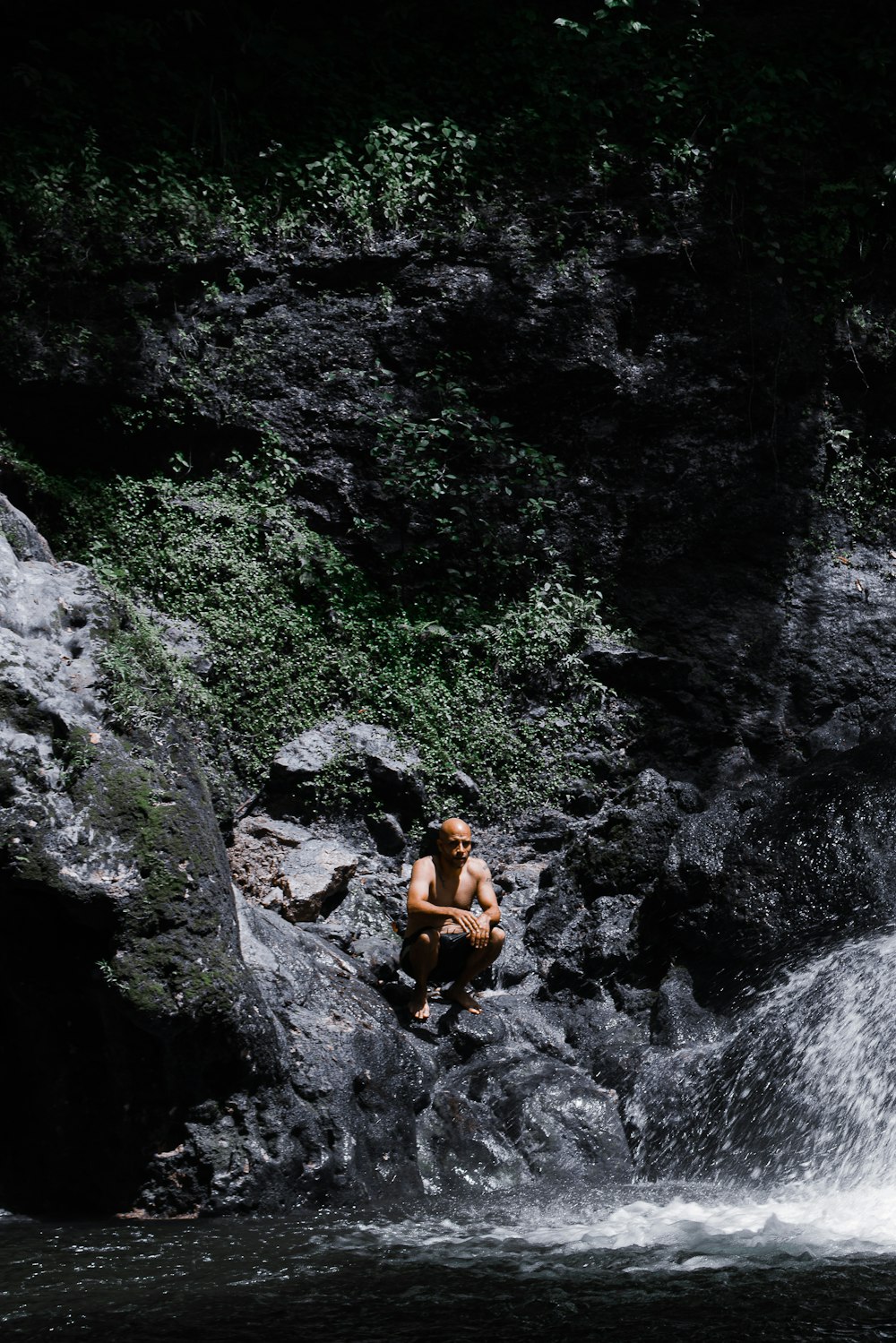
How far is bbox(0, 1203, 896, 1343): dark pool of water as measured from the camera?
11.0 ft

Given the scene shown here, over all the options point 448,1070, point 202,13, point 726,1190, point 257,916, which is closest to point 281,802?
point 257,916

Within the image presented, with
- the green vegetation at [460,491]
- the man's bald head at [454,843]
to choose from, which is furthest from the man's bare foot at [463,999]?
the green vegetation at [460,491]

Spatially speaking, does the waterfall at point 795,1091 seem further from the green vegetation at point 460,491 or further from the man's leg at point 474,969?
the green vegetation at point 460,491

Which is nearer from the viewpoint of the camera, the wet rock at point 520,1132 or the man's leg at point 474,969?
the wet rock at point 520,1132

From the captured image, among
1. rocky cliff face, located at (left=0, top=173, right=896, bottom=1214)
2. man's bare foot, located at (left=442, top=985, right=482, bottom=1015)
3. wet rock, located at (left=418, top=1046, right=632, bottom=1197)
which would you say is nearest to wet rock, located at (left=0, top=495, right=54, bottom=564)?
rocky cliff face, located at (left=0, top=173, right=896, bottom=1214)

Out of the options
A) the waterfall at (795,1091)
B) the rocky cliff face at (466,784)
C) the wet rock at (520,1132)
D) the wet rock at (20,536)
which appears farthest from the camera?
the wet rock at (20,536)

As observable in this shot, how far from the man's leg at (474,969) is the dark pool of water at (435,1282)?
6.81ft

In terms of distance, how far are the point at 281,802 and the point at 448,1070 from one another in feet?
7.69

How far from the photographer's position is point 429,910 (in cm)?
689

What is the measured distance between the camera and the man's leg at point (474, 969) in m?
6.95

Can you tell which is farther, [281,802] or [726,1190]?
[281,802]

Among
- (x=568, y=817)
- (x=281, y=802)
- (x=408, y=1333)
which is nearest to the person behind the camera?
(x=408, y=1333)

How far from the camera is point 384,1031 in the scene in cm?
621

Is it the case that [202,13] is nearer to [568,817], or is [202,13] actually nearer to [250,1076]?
[568,817]
